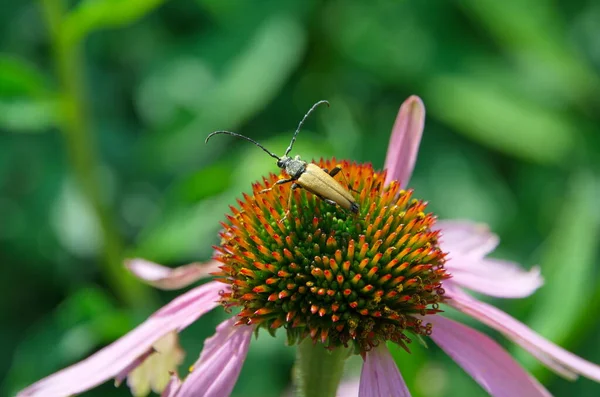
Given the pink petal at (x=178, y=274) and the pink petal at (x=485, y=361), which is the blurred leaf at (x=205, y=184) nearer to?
the pink petal at (x=178, y=274)

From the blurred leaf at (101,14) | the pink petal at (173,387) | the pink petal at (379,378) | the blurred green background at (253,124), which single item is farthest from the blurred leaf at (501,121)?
the pink petal at (173,387)

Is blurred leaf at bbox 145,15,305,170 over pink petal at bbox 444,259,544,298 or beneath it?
over

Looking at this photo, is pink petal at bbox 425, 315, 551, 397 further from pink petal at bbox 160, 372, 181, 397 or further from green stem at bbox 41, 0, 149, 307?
green stem at bbox 41, 0, 149, 307

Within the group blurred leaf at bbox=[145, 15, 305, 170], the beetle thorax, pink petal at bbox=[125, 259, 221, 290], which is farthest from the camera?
blurred leaf at bbox=[145, 15, 305, 170]

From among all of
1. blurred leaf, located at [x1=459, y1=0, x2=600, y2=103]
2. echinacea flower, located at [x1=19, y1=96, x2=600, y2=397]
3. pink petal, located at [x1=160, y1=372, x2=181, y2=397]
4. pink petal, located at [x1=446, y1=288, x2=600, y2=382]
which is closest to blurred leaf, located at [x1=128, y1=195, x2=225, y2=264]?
echinacea flower, located at [x1=19, y1=96, x2=600, y2=397]

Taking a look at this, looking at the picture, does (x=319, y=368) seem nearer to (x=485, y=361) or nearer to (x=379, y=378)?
(x=379, y=378)

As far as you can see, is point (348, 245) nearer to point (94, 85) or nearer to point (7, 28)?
point (94, 85)
